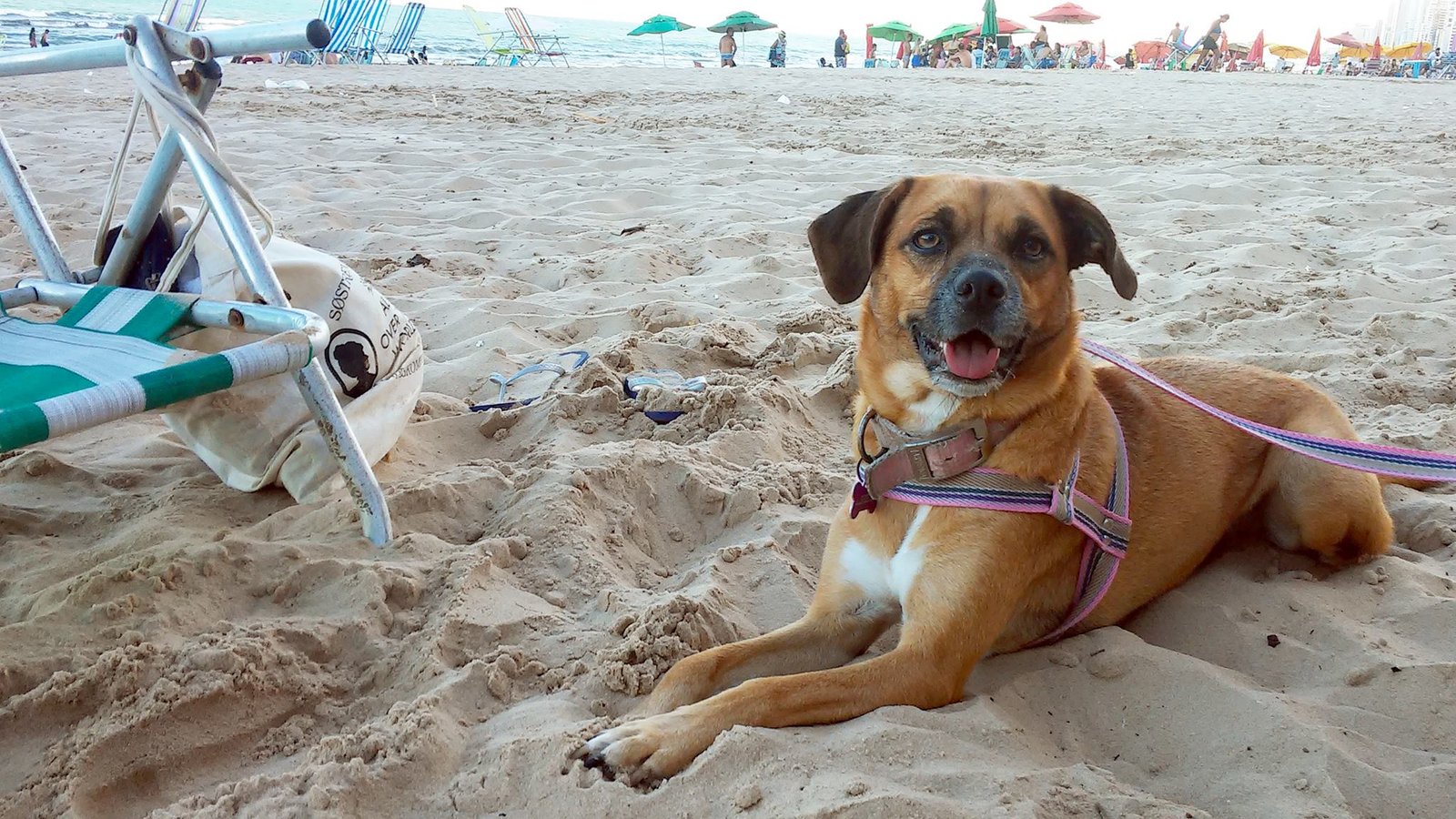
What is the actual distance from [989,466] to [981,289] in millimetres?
434

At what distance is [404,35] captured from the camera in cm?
2762

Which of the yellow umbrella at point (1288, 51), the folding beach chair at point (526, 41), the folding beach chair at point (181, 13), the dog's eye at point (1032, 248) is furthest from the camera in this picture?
the yellow umbrella at point (1288, 51)

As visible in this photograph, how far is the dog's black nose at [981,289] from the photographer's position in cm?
229

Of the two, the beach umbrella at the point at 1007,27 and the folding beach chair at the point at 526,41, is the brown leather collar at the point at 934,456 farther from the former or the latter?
the beach umbrella at the point at 1007,27

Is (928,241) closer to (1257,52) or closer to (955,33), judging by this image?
(955,33)

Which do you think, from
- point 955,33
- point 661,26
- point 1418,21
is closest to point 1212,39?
point 955,33

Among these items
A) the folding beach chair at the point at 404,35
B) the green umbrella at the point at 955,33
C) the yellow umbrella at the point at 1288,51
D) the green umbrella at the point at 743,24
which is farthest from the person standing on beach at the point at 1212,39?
the folding beach chair at the point at 404,35

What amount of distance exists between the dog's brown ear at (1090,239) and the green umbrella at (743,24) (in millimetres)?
36041

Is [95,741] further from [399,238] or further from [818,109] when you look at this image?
[818,109]

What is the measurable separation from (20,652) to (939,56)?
3532 cm

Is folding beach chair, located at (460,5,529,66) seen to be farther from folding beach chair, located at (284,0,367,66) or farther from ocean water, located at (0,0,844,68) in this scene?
folding beach chair, located at (284,0,367,66)

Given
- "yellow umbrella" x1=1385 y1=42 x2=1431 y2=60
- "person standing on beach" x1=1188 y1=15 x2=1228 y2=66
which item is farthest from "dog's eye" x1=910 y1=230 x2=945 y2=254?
"yellow umbrella" x1=1385 y1=42 x2=1431 y2=60

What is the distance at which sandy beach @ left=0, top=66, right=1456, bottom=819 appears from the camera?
179cm

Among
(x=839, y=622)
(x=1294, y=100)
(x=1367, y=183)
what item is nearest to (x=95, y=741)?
(x=839, y=622)
